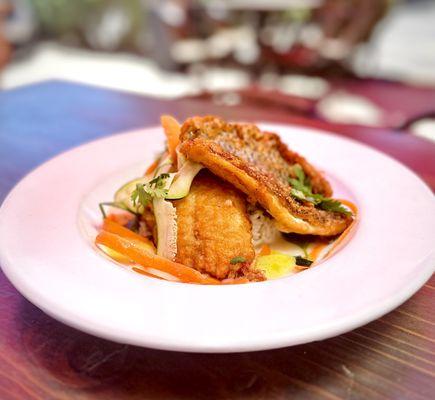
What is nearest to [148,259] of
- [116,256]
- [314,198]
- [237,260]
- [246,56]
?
[116,256]

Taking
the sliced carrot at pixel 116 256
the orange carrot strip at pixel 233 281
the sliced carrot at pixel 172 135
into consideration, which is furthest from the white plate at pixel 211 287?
the sliced carrot at pixel 172 135

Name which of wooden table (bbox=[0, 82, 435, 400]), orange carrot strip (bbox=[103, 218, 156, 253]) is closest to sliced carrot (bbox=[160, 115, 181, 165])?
orange carrot strip (bbox=[103, 218, 156, 253])

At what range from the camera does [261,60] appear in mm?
8281

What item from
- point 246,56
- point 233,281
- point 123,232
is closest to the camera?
point 233,281

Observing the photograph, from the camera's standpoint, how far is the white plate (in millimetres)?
851

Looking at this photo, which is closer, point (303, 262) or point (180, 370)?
point (180, 370)

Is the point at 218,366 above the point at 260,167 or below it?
below

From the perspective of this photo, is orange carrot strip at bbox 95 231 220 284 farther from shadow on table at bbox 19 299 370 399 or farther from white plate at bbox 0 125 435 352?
shadow on table at bbox 19 299 370 399

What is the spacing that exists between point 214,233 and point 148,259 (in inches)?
6.6

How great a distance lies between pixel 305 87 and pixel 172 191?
24.6 feet

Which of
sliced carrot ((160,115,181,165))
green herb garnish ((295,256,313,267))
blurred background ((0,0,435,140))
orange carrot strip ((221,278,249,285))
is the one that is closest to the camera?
orange carrot strip ((221,278,249,285))

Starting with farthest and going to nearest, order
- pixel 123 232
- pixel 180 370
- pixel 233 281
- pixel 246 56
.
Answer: pixel 246 56 < pixel 123 232 < pixel 233 281 < pixel 180 370

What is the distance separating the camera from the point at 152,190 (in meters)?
1.25

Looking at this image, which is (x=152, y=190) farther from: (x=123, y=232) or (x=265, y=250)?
(x=265, y=250)
